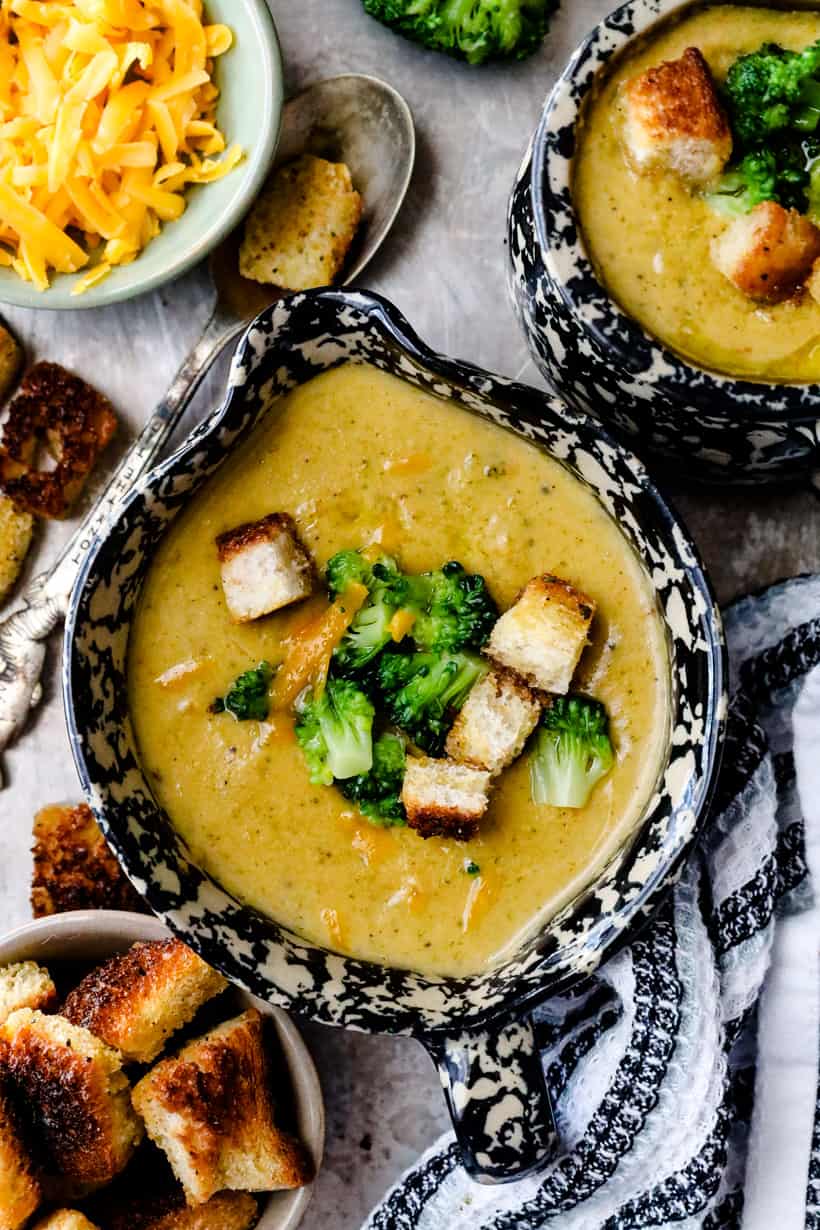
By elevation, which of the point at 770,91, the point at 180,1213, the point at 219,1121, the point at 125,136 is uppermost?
the point at 125,136

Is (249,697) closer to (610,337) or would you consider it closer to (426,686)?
(426,686)

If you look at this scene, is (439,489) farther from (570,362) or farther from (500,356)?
(500,356)

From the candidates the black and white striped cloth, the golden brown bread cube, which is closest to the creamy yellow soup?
the black and white striped cloth

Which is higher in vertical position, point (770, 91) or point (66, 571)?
point (770, 91)

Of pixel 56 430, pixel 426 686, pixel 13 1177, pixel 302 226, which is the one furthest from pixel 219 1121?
pixel 302 226

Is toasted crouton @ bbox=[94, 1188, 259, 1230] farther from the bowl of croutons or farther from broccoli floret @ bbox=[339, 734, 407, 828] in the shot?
broccoli floret @ bbox=[339, 734, 407, 828]

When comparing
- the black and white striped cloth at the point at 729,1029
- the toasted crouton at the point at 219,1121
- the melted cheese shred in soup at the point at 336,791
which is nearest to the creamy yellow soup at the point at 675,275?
the melted cheese shred in soup at the point at 336,791
